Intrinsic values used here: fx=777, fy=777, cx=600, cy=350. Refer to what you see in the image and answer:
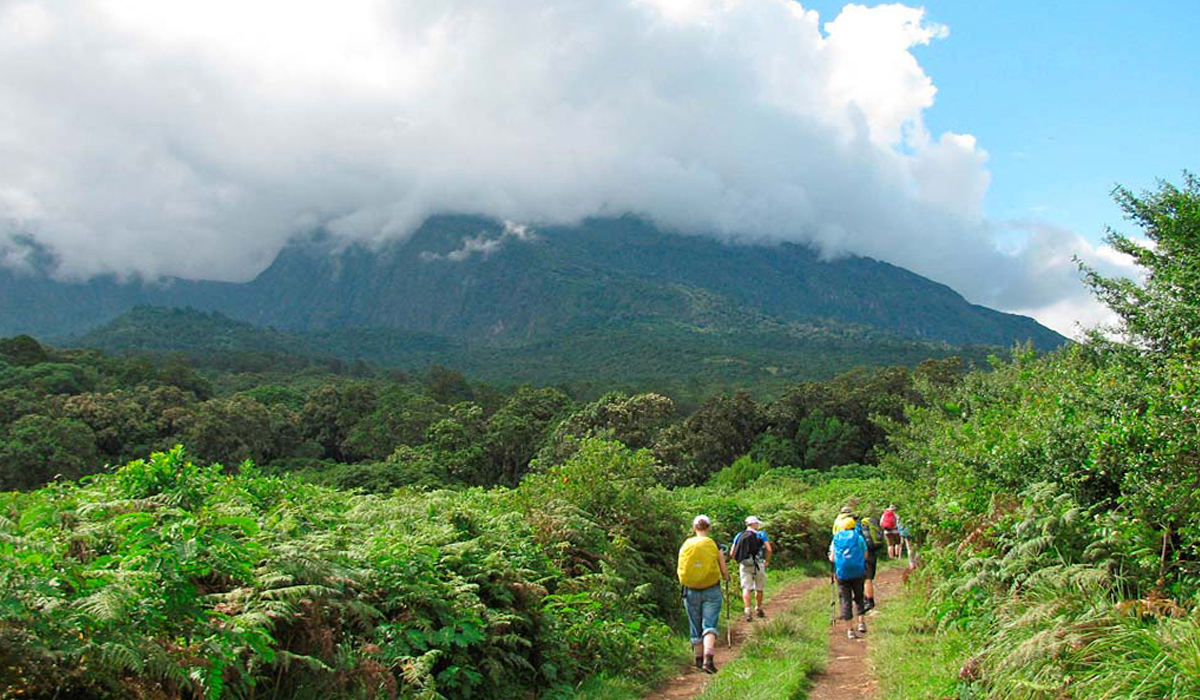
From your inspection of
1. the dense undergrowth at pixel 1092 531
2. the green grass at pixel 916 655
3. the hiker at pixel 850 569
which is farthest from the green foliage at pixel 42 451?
the dense undergrowth at pixel 1092 531

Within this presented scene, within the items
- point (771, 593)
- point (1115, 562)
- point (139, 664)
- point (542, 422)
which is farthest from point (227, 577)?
point (542, 422)

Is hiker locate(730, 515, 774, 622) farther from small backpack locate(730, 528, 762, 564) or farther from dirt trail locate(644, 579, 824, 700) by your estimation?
dirt trail locate(644, 579, 824, 700)

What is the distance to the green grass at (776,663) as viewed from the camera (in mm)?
7289

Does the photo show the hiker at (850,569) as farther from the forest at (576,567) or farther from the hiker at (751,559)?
the hiker at (751,559)

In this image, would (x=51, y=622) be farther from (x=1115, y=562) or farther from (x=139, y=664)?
(x=1115, y=562)

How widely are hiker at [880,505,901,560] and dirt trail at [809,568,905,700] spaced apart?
8.30m

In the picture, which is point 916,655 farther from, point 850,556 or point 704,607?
point 850,556

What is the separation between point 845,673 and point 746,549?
3.82 m

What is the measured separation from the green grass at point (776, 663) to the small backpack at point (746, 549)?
3.77 feet

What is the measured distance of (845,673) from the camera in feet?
27.3

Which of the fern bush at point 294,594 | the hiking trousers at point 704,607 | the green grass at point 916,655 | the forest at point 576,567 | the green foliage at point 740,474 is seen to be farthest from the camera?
the green foliage at point 740,474

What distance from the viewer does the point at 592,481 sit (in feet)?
40.5

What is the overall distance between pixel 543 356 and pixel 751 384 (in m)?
71.2

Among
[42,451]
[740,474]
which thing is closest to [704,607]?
[740,474]
